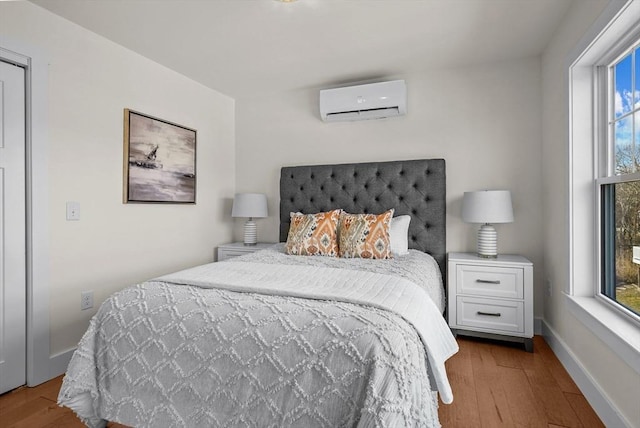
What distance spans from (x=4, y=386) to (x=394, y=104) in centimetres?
338

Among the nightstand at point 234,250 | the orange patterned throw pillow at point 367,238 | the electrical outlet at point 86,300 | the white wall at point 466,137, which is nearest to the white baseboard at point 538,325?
the white wall at point 466,137

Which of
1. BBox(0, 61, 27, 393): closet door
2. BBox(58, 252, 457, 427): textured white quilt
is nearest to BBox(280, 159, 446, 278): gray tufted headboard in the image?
BBox(58, 252, 457, 427): textured white quilt

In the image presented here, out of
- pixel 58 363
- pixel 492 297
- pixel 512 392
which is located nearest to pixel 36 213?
pixel 58 363

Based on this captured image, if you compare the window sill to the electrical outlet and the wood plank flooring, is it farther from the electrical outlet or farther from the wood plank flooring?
the electrical outlet

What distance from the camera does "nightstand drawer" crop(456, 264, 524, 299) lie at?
246cm

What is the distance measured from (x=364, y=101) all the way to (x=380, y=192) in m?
0.86

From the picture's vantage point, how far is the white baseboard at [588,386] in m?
1.54

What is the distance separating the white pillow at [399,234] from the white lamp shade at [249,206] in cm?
139

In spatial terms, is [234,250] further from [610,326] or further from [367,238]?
[610,326]

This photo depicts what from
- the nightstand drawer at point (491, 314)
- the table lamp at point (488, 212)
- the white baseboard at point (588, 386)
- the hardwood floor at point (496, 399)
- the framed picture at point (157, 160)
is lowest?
the hardwood floor at point (496, 399)

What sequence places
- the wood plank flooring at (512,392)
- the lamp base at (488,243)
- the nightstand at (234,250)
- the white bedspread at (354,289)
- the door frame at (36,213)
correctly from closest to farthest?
1. the white bedspread at (354,289)
2. the wood plank flooring at (512,392)
3. the door frame at (36,213)
4. the lamp base at (488,243)
5. the nightstand at (234,250)

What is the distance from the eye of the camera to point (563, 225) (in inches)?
86.7

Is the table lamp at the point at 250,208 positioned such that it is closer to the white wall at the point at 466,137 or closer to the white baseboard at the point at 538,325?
the white wall at the point at 466,137

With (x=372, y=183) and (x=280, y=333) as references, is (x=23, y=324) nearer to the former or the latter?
(x=280, y=333)
